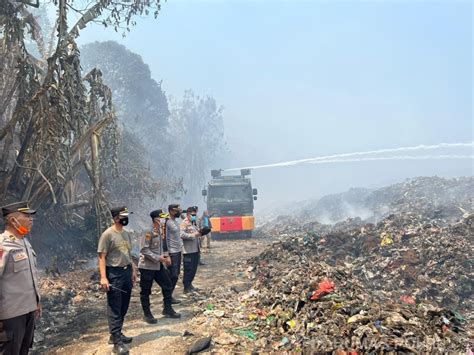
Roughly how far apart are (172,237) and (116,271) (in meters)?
1.94

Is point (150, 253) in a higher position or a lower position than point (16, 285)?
lower

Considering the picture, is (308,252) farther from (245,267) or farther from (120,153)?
(120,153)

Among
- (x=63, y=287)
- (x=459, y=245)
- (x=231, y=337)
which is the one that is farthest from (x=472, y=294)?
(x=63, y=287)

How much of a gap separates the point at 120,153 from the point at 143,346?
50.9 ft

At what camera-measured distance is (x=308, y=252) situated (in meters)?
12.1

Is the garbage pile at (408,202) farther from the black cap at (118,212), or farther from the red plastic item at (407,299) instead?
the black cap at (118,212)

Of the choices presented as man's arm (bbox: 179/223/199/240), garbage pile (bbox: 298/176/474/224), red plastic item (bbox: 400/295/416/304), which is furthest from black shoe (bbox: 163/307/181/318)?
garbage pile (bbox: 298/176/474/224)

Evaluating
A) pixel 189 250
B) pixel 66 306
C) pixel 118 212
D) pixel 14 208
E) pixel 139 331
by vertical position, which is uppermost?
pixel 14 208

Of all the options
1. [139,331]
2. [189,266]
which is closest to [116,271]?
[139,331]

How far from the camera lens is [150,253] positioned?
564 cm

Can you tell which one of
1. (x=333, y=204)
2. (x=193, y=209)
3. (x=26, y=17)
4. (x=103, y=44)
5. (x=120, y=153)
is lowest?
(x=333, y=204)

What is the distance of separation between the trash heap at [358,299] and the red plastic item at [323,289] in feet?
0.06

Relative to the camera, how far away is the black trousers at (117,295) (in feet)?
15.4

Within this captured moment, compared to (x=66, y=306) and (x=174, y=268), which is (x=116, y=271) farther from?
(x=66, y=306)
